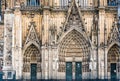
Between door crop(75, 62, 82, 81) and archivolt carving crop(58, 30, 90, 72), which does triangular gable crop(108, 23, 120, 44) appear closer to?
archivolt carving crop(58, 30, 90, 72)

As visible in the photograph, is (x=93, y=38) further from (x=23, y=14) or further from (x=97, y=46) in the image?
(x=23, y=14)

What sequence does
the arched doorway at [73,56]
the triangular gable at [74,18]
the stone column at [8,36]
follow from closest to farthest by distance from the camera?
the triangular gable at [74,18]
the arched doorway at [73,56]
the stone column at [8,36]

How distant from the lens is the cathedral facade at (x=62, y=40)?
34969 mm

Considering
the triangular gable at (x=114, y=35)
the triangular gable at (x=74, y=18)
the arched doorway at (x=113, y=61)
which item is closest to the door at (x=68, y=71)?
the triangular gable at (x=74, y=18)

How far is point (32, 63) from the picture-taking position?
36.1m

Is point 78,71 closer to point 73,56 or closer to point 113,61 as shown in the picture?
point 73,56

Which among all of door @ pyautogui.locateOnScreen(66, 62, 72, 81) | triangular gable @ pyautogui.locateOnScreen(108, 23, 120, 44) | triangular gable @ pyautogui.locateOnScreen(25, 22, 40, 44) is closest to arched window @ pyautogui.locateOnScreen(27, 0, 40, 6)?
triangular gable @ pyautogui.locateOnScreen(25, 22, 40, 44)

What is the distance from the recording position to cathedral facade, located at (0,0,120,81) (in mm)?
34969

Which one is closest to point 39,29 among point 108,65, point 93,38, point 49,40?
point 49,40

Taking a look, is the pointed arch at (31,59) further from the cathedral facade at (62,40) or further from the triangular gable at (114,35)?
the triangular gable at (114,35)

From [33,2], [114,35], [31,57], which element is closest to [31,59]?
[31,57]

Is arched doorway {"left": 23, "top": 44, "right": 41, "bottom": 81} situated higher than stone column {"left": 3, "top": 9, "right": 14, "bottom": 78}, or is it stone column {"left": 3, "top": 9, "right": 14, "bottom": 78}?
stone column {"left": 3, "top": 9, "right": 14, "bottom": 78}

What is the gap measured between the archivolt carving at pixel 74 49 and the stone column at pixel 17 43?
12.7 feet

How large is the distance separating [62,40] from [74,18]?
95.5 inches
